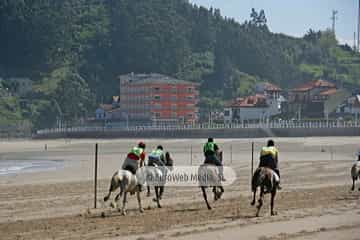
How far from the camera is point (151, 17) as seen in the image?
148 m

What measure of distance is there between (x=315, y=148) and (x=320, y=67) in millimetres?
112674

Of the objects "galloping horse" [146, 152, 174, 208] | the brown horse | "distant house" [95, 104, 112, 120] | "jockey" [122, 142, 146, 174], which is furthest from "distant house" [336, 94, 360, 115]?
"jockey" [122, 142, 146, 174]

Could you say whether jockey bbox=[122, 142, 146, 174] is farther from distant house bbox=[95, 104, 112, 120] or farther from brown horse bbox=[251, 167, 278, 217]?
distant house bbox=[95, 104, 112, 120]

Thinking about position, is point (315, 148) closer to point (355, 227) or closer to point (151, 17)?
point (355, 227)

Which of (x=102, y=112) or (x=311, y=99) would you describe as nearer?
(x=311, y=99)

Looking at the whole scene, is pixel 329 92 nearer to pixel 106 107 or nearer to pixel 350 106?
pixel 350 106

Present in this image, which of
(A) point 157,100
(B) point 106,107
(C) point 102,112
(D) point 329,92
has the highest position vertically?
(D) point 329,92

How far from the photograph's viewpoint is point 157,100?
4178 inches

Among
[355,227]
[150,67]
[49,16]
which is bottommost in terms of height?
[355,227]

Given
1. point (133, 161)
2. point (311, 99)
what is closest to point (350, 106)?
point (311, 99)

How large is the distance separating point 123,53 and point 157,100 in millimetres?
34886

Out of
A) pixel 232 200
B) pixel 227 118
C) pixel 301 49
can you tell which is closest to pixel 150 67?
pixel 227 118

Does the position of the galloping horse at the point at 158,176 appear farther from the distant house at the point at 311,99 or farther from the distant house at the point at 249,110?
the distant house at the point at 311,99

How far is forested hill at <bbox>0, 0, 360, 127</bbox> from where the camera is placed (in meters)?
120
